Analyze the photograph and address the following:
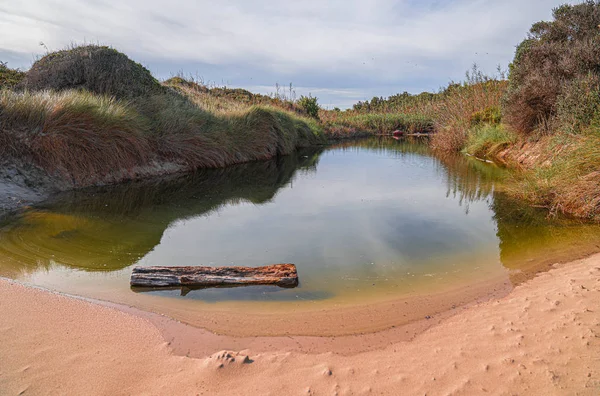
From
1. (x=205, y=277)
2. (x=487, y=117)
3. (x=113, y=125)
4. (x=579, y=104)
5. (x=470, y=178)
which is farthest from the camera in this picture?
(x=487, y=117)

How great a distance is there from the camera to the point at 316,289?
149 inches

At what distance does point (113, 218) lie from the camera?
252 inches

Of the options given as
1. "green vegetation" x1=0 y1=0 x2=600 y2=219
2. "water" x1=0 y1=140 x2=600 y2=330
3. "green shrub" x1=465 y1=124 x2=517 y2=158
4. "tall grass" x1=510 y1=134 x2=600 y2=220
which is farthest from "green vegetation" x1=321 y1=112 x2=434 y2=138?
"tall grass" x1=510 y1=134 x2=600 y2=220

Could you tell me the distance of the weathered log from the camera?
383 centimetres

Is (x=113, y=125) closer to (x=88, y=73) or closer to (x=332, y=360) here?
(x=88, y=73)

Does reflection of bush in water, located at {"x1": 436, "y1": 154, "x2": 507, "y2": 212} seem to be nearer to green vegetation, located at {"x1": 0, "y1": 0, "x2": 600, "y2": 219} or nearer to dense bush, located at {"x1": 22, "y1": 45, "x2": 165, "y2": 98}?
green vegetation, located at {"x1": 0, "y1": 0, "x2": 600, "y2": 219}

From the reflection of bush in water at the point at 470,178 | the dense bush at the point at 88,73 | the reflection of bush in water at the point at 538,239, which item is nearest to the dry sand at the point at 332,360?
the reflection of bush in water at the point at 538,239

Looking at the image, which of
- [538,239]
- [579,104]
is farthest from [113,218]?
[579,104]

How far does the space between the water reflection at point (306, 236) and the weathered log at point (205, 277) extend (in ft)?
0.42

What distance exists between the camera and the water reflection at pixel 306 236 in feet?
13.4

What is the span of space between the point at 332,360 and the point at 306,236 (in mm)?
2889

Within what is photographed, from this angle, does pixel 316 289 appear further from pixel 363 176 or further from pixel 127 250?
pixel 363 176

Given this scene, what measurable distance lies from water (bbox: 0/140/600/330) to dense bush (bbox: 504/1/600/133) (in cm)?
308

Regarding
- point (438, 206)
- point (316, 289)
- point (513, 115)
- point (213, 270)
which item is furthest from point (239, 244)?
point (513, 115)
